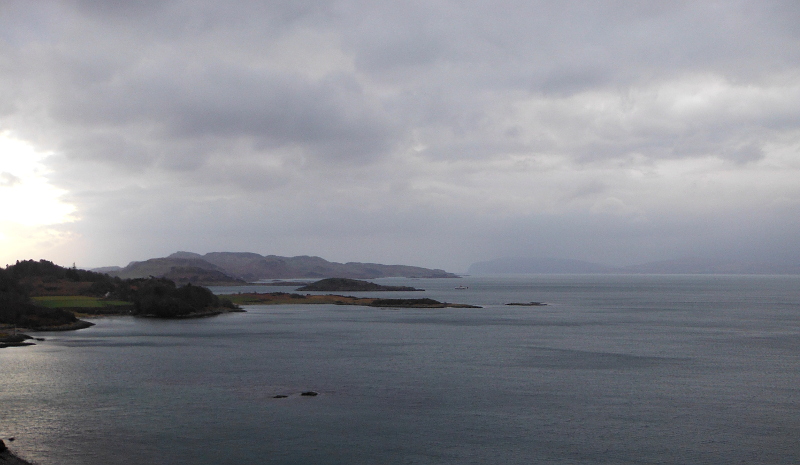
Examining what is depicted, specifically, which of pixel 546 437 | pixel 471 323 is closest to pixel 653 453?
pixel 546 437

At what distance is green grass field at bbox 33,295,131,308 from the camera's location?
119463 mm

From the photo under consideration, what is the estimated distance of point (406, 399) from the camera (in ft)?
126

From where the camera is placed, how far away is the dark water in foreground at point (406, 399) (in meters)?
28.1

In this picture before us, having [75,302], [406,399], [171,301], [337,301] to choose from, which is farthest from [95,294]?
[406,399]

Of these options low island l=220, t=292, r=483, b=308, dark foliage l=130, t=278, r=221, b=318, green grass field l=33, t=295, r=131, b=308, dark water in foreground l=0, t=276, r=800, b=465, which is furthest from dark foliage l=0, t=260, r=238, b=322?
low island l=220, t=292, r=483, b=308

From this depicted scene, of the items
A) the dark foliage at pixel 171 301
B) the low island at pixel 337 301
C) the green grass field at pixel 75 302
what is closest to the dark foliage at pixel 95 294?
the dark foliage at pixel 171 301

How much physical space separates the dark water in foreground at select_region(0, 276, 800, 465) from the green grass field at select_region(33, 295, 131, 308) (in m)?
50.8

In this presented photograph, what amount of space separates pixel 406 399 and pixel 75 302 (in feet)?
370

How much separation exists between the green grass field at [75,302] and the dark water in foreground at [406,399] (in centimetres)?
5082

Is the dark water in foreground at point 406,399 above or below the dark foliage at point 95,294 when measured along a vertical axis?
below

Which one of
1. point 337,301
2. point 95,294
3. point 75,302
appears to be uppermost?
point 95,294

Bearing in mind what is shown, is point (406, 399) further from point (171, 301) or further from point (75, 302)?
point (75, 302)

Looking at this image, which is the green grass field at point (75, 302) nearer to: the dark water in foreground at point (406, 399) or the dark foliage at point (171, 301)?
the dark foliage at point (171, 301)

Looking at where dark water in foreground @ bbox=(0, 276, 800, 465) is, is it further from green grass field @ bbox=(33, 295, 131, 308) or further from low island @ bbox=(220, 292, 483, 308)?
low island @ bbox=(220, 292, 483, 308)
